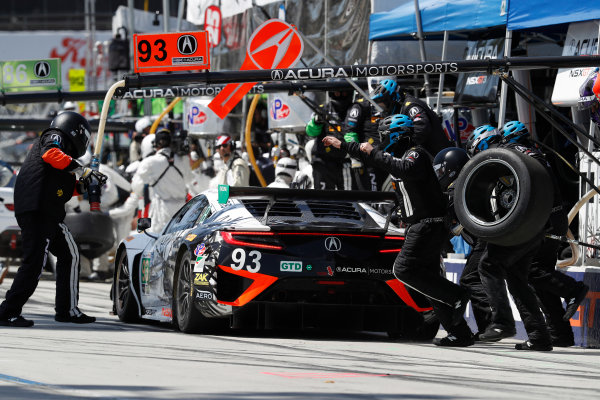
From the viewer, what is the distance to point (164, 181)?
16.8m

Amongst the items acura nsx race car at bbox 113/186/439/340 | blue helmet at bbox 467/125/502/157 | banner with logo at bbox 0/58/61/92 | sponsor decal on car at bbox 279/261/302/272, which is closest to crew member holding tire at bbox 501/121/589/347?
blue helmet at bbox 467/125/502/157

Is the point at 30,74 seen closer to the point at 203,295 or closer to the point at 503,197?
the point at 203,295

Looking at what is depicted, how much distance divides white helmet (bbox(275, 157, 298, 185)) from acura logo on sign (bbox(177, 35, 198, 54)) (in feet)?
19.6

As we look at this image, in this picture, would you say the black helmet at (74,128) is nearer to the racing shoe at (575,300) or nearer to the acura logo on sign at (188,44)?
the acura logo on sign at (188,44)

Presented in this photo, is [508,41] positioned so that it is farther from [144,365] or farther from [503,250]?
[144,365]

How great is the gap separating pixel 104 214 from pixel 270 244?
921 centimetres

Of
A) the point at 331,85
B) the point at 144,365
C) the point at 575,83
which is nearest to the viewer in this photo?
the point at 144,365

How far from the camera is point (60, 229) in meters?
10.8

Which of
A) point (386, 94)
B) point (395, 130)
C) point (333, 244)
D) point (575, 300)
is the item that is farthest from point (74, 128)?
point (575, 300)

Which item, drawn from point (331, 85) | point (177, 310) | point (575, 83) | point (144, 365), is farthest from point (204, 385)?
point (331, 85)

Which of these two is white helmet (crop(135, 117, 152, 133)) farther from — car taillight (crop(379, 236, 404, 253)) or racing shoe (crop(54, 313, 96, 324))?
car taillight (crop(379, 236, 404, 253))

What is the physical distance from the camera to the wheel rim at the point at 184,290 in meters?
9.84

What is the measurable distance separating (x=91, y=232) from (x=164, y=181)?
1.75 metres

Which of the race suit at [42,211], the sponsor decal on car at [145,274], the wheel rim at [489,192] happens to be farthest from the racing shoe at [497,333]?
the race suit at [42,211]
